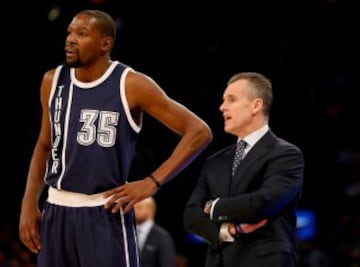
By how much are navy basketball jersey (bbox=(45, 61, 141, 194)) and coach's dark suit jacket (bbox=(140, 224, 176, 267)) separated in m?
2.15

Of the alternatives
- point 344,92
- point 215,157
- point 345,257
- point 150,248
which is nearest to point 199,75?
point 344,92

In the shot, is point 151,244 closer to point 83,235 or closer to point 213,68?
point 83,235

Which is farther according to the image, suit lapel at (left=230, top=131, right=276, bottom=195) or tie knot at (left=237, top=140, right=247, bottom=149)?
tie knot at (left=237, top=140, right=247, bottom=149)

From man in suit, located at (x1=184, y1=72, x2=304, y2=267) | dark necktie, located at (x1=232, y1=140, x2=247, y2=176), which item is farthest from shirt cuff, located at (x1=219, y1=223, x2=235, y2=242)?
dark necktie, located at (x1=232, y1=140, x2=247, y2=176)

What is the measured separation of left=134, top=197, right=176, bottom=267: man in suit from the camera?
607 cm

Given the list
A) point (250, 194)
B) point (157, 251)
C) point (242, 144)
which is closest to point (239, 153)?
point (242, 144)

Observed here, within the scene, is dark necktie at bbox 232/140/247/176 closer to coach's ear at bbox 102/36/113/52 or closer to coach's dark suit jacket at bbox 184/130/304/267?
coach's dark suit jacket at bbox 184/130/304/267

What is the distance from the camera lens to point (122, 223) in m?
3.97

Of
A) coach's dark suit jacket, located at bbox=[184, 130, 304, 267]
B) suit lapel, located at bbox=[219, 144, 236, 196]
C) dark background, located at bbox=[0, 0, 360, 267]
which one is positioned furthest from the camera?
dark background, located at bbox=[0, 0, 360, 267]

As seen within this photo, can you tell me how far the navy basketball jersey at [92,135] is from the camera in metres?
3.92

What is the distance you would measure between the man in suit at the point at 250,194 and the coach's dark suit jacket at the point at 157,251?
202 centimetres

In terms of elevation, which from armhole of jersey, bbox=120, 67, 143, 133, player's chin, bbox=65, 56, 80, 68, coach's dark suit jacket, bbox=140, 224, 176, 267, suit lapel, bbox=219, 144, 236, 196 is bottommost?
coach's dark suit jacket, bbox=140, 224, 176, 267

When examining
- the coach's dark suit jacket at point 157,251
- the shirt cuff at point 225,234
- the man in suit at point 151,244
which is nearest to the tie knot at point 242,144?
the shirt cuff at point 225,234

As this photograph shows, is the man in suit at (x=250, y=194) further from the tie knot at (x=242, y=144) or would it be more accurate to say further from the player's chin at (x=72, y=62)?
the player's chin at (x=72, y=62)
